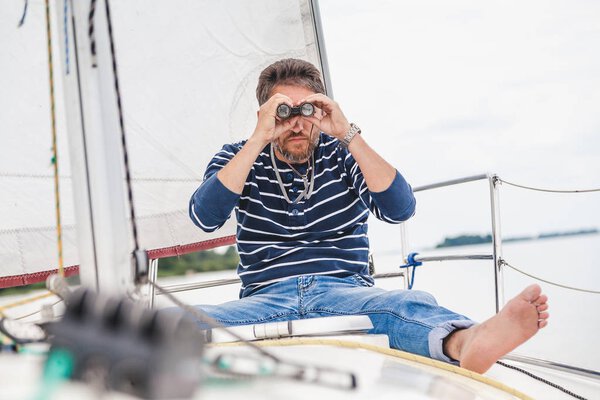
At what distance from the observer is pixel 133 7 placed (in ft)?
5.71

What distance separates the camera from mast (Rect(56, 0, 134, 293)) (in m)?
0.67

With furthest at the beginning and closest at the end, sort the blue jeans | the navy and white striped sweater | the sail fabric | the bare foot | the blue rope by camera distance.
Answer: the blue rope < the sail fabric < the navy and white striped sweater < the blue jeans < the bare foot

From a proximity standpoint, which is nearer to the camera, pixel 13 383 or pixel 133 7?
pixel 13 383

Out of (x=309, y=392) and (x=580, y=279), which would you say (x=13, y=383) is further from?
(x=580, y=279)

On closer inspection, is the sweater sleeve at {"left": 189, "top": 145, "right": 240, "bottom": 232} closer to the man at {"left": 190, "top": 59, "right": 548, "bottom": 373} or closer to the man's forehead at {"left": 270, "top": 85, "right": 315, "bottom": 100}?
the man at {"left": 190, "top": 59, "right": 548, "bottom": 373}

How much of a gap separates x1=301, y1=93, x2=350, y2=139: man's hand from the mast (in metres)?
0.73

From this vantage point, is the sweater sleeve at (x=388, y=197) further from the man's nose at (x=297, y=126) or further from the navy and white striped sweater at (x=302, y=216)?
the man's nose at (x=297, y=126)

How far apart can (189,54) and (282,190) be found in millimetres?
628

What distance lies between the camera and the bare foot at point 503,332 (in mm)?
998

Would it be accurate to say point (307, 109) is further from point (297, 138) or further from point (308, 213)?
point (308, 213)


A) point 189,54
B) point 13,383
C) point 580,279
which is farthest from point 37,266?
point 580,279

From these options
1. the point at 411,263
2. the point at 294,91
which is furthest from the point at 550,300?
the point at 294,91

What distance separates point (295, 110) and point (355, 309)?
18.7 inches

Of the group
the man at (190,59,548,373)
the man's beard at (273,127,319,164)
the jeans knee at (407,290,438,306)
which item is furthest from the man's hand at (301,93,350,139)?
the jeans knee at (407,290,438,306)
